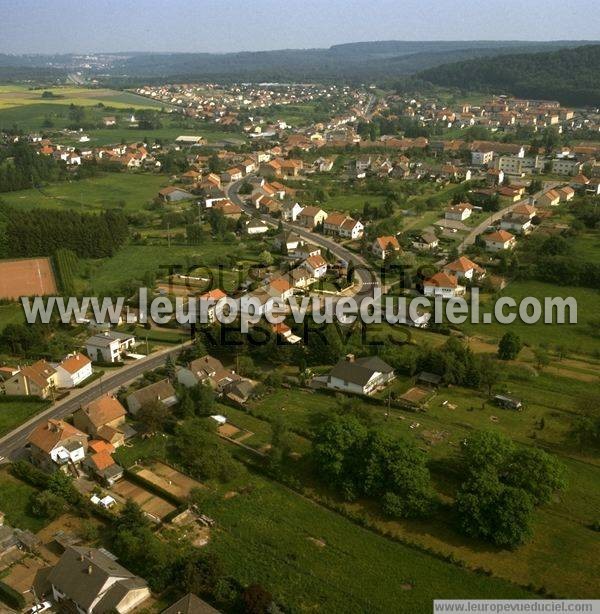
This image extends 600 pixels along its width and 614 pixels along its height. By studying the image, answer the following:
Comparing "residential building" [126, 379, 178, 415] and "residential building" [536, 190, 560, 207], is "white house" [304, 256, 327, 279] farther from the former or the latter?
"residential building" [536, 190, 560, 207]

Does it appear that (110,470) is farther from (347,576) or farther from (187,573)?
(347,576)

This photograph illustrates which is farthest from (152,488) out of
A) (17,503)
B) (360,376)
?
(360,376)

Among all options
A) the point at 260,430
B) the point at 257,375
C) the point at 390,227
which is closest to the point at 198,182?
the point at 390,227

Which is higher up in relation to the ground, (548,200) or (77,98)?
(77,98)

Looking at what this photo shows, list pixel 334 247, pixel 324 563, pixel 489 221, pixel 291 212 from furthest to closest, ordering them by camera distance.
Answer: pixel 291 212 < pixel 489 221 < pixel 334 247 < pixel 324 563

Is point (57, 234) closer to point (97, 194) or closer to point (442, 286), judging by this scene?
point (97, 194)

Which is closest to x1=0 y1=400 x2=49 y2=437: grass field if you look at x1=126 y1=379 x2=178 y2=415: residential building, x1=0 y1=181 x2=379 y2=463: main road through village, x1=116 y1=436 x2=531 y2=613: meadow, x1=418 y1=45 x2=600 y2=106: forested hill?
x1=0 y1=181 x2=379 y2=463: main road through village

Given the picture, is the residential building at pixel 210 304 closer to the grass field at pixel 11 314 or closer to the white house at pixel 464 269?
the grass field at pixel 11 314
